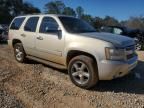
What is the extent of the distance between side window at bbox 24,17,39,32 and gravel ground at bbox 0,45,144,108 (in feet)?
4.18

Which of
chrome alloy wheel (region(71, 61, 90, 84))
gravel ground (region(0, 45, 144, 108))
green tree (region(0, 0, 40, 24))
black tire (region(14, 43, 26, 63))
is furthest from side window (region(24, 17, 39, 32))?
green tree (region(0, 0, 40, 24))

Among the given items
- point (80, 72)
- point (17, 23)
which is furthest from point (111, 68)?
point (17, 23)

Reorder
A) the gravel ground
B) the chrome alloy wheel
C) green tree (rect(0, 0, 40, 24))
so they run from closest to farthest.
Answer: the gravel ground
the chrome alloy wheel
green tree (rect(0, 0, 40, 24))

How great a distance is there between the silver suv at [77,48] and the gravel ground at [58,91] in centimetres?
34

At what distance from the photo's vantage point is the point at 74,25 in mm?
7480

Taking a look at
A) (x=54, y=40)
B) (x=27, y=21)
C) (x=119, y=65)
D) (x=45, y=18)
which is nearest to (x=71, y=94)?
(x=119, y=65)

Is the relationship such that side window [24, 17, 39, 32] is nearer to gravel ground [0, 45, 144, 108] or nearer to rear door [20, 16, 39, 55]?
rear door [20, 16, 39, 55]

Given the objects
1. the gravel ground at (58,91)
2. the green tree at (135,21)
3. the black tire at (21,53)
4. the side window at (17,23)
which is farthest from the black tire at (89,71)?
the green tree at (135,21)

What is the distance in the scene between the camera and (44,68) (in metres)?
8.20

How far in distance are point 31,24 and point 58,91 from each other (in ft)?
9.82

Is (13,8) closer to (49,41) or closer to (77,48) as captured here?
(49,41)

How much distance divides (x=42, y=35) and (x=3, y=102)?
2704 mm

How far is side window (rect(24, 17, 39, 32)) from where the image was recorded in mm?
8086

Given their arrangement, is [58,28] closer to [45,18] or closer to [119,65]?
[45,18]
